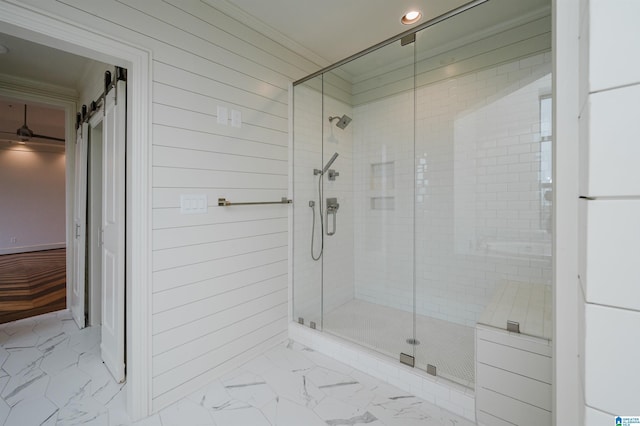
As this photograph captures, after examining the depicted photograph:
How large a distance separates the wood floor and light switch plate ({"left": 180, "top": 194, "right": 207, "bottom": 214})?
9.43 feet

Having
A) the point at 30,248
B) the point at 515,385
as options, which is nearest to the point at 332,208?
the point at 515,385

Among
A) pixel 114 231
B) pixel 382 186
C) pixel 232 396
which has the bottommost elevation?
pixel 232 396

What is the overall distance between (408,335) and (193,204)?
2.07m

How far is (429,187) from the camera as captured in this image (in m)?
2.89

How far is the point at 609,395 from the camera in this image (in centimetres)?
50

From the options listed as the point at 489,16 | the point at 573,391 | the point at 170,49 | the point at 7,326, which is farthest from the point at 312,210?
the point at 7,326

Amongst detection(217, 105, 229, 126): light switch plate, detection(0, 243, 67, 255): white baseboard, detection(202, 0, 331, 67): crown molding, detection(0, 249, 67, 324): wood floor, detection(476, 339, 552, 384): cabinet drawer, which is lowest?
detection(0, 249, 67, 324): wood floor

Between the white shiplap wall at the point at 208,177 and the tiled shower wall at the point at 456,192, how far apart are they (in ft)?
3.81

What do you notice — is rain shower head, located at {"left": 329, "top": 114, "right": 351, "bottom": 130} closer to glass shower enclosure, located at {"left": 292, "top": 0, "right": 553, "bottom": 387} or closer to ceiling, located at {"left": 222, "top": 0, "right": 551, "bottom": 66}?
glass shower enclosure, located at {"left": 292, "top": 0, "right": 553, "bottom": 387}

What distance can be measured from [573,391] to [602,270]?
0.44 m

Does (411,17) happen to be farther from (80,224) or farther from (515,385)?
(80,224)

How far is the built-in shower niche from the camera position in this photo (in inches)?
125

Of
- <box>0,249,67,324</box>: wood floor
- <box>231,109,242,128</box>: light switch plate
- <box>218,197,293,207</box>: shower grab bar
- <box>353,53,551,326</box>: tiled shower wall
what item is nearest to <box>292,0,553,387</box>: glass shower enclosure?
<box>353,53,551,326</box>: tiled shower wall

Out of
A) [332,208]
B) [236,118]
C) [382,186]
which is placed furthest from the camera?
[382,186]
